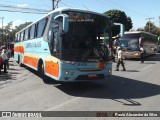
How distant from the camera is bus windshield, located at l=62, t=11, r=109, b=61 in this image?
1100cm

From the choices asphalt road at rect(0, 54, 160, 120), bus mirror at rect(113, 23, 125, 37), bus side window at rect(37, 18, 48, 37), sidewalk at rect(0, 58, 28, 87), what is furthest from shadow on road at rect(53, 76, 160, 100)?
sidewalk at rect(0, 58, 28, 87)

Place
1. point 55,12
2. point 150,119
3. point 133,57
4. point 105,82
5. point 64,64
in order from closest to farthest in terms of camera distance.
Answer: point 150,119 → point 64,64 → point 55,12 → point 105,82 → point 133,57

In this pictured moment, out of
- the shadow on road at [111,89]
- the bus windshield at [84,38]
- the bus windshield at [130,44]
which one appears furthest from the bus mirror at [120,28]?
the bus windshield at [130,44]

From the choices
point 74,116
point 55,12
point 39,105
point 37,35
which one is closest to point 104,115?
point 74,116

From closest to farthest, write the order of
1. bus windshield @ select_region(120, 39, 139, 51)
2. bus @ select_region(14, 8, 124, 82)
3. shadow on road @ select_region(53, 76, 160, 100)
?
shadow on road @ select_region(53, 76, 160, 100) → bus @ select_region(14, 8, 124, 82) → bus windshield @ select_region(120, 39, 139, 51)

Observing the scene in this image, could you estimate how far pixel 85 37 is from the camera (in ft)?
37.9

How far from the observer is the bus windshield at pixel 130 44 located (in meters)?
29.5

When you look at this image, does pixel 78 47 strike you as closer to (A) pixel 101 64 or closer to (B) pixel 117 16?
(A) pixel 101 64

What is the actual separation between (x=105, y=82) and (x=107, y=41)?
97.5 inches

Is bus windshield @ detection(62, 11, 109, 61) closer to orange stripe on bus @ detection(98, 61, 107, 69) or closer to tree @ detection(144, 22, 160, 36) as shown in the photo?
orange stripe on bus @ detection(98, 61, 107, 69)

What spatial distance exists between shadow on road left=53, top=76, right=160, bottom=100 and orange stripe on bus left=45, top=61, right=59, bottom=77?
790 mm

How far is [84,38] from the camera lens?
453 inches

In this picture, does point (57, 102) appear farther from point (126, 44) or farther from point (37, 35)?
point (126, 44)

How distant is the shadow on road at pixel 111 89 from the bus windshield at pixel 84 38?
4.27 feet
